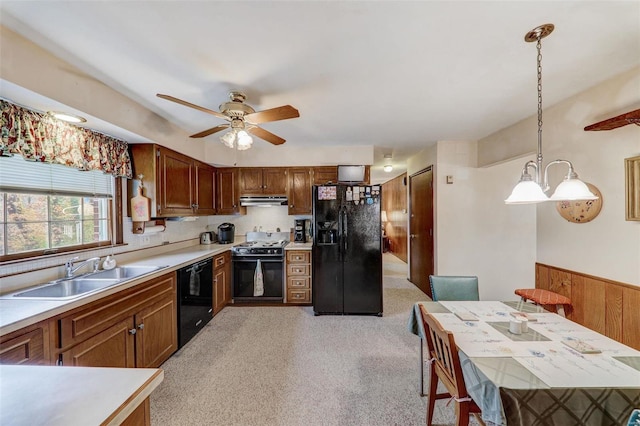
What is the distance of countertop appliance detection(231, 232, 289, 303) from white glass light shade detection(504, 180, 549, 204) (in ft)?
9.53

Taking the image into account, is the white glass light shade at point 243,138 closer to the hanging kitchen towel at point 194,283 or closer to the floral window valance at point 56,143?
the floral window valance at point 56,143

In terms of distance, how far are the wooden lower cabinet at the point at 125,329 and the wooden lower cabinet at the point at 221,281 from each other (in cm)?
81

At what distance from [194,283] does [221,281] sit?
702 mm

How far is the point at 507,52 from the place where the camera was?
1.65 meters

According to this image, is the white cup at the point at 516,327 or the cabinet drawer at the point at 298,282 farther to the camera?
the cabinet drawer at the point at 298,282

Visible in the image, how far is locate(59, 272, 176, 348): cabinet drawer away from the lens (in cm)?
150

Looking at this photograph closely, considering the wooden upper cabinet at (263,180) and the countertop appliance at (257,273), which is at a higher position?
the wooden upper cabinet at (263,180)

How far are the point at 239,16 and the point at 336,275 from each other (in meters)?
2.92

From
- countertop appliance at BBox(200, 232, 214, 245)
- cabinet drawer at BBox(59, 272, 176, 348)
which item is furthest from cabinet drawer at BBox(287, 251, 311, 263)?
cabinet drawer at BBox(59, 272, 176, 348)

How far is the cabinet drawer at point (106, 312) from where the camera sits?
150 cm

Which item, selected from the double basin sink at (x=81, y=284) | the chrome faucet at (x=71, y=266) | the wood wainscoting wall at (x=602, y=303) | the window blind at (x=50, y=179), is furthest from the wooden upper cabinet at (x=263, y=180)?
the wood wainscoting wall at (x=602, y=303)

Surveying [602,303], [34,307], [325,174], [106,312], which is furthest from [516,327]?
[325,174]

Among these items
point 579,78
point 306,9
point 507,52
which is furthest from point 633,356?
point 306,9

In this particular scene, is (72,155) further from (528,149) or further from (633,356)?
(528,149)
